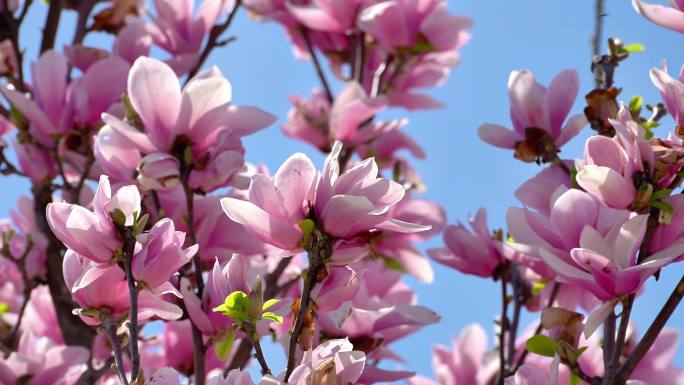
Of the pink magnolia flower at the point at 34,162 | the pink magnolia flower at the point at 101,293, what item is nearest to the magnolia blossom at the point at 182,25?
the pink magnolia flower at the point at 34,162

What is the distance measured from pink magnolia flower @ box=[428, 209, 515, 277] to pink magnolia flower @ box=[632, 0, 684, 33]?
46cm

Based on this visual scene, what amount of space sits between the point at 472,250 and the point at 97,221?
2.25ft

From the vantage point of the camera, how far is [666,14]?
992 mm

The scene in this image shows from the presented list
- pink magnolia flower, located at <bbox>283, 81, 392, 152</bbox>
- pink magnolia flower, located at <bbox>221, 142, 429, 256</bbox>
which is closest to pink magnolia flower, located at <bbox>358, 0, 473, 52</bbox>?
pink magnolia flower, located at <bbox>283, 81, 392, 152</bbox>

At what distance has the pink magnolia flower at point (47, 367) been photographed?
116 cm

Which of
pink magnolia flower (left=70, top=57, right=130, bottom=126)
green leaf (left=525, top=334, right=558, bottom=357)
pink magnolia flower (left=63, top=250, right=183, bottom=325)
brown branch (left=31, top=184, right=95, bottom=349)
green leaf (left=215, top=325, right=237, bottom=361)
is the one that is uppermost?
pink magnolia flower (left=70, top=57, right=130, bottom=126)

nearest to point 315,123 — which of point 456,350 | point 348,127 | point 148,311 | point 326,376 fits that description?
point 348,127

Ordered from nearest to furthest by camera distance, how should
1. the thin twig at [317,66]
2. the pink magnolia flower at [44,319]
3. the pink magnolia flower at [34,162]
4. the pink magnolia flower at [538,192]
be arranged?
the pink magnolia flower at [538,192] < the pink magnolia flower at [34,162] < the pink magnolia flower at [44,319] < the thin twig at [317,66]

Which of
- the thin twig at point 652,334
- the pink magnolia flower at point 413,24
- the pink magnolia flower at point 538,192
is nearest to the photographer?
the thin twig at point 652,334

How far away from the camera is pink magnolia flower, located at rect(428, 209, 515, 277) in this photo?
1.37 m

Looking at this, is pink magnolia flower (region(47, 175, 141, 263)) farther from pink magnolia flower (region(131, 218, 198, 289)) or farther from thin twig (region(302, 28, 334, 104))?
thin twig (region(302, 28, 334, 104))

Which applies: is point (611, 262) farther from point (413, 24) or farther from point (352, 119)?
point (413, 24)

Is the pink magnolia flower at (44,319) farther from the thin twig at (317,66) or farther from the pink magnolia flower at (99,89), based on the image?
the thin twig at (317,66)

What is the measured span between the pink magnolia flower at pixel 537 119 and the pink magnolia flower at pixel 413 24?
2.08 ft
